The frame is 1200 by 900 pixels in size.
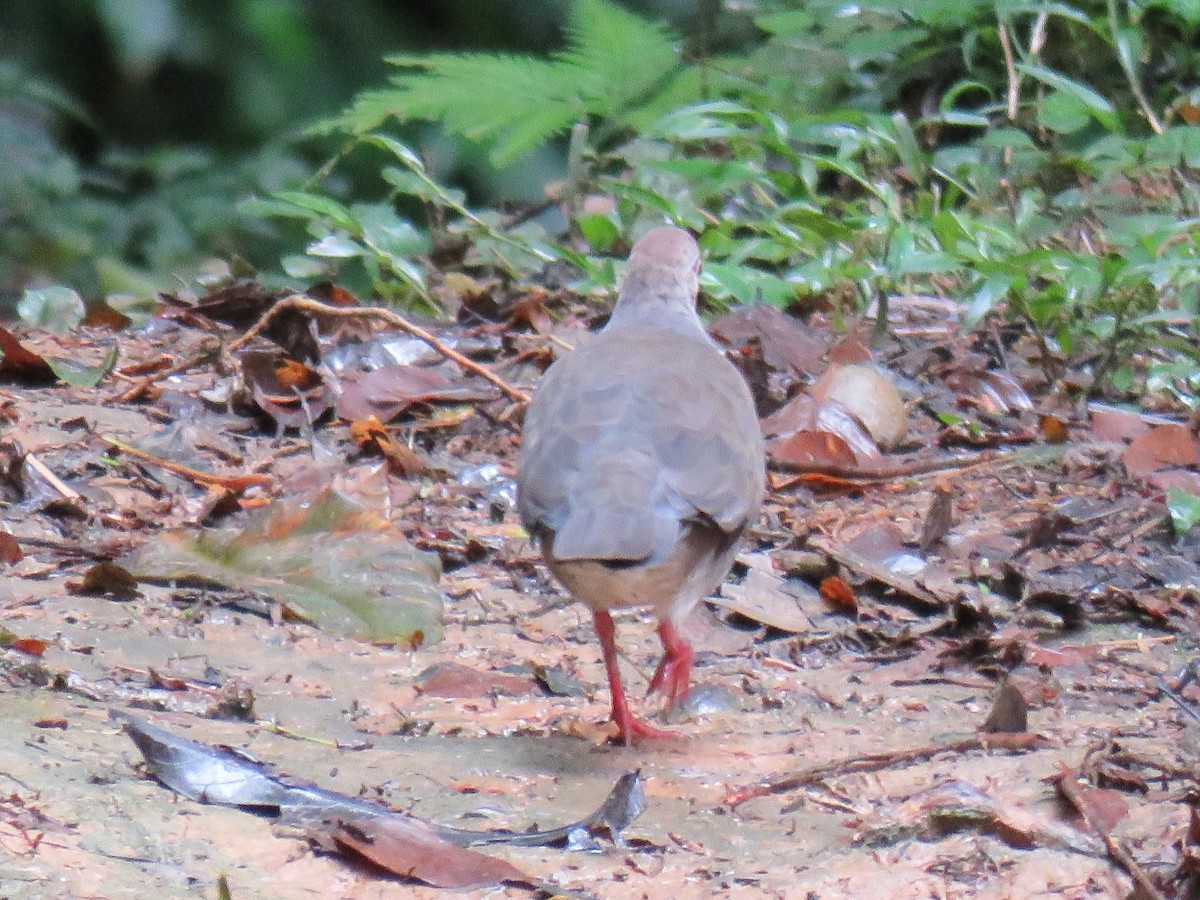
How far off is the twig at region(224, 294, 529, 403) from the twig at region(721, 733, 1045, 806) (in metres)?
2.34

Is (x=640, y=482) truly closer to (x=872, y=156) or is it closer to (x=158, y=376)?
(x=158, y=376)

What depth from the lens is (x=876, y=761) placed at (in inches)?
117

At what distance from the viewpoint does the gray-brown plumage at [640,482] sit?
3.10 m

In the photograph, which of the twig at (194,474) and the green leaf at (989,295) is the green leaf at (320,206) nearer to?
the twig at (194,474)

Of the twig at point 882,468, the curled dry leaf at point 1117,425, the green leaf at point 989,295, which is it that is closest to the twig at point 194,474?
the twig at point 882,468

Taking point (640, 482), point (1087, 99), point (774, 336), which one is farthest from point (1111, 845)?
point (1087, 99)

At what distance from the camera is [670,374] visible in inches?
141

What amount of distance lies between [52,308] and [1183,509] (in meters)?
3.89

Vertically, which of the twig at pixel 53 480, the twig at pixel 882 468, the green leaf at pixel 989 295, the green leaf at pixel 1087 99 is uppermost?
the green leaf at pixel 1087 99

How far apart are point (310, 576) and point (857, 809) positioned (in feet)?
5.06

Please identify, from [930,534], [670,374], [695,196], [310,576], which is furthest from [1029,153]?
[310,576]

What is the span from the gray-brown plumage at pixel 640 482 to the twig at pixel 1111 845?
0.85 meters

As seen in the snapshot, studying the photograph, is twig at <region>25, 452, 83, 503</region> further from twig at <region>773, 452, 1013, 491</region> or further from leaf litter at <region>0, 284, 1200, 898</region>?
twig at <region>773, 452, 1013, 491</region>

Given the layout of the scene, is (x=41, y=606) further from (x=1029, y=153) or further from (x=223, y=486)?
(x=1029, y=153)
